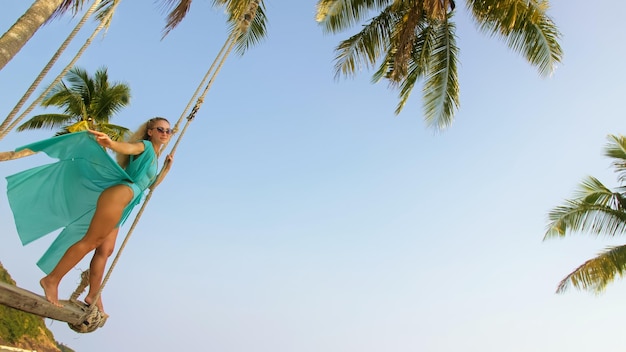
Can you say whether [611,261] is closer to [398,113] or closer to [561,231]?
[561,231]

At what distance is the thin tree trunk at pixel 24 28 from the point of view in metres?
3.83

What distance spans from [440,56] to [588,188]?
4.49 m

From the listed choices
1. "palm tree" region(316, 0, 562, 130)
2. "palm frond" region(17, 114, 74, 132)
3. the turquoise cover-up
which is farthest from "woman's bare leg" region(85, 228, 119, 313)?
"palm frond" region(17, 114, 74, 132)

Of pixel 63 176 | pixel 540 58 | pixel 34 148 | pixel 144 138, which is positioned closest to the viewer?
pixel 34 148

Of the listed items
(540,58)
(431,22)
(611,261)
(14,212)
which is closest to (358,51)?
(431,22)

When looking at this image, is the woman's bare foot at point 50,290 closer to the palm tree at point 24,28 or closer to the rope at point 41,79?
the rope at point 41,79

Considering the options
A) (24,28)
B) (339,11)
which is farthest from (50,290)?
(339,11)

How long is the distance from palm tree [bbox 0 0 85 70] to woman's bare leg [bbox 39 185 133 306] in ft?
4.56

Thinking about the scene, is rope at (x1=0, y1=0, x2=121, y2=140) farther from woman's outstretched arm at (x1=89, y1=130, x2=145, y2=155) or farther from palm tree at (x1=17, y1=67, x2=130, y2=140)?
palm tree at (x1=17, y1=67, x2=130, y2=140)

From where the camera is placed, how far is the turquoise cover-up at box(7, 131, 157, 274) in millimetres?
3342

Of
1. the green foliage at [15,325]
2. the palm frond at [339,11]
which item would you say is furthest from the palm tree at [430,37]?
the green foliage at [15,325]

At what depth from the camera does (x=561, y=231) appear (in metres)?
11.5

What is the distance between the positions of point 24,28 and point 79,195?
4.97ft

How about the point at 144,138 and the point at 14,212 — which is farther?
the point at 144,138
